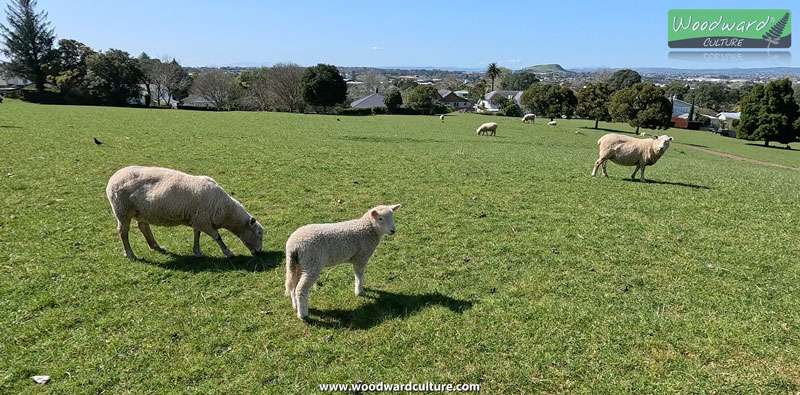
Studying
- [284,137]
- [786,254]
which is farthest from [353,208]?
[284,137]

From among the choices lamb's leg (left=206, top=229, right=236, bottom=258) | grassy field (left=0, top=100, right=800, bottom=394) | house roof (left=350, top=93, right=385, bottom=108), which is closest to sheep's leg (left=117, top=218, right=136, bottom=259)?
grassy field (left=0, top=100, right=800, bottom=394)

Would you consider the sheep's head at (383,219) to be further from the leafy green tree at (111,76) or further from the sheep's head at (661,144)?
the leafy green tree at (111,76)

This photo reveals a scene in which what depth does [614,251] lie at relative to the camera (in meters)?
8.75

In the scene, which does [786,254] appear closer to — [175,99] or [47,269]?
[47,269]

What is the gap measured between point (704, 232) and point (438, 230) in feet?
21.4

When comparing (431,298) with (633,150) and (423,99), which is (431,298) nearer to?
(633,150)

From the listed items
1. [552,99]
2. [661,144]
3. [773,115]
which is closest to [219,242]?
[661,144]

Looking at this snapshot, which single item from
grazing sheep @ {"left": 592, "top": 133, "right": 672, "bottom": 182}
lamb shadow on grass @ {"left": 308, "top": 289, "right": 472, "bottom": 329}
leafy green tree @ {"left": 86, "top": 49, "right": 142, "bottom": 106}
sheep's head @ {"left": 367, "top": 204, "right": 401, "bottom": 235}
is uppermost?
leafy green tree @ {"left": 86, "top": 49, "right": 142, "bottom": 106}

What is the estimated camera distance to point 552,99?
62750 millimetres

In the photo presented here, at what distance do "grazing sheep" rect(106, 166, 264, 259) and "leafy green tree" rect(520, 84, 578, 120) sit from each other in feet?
206

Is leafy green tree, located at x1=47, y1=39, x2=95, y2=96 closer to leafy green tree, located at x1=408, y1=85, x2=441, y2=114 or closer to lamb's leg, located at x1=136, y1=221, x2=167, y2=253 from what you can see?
leafy green tree, located at x1=408, y1=85, x2=441, y2=114

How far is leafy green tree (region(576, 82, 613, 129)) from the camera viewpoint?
194ft

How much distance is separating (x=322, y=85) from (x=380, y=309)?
61.3 m

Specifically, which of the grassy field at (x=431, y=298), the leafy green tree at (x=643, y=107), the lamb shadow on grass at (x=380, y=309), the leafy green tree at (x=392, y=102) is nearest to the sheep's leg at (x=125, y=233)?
the grassy field at (x=431, y=298)
